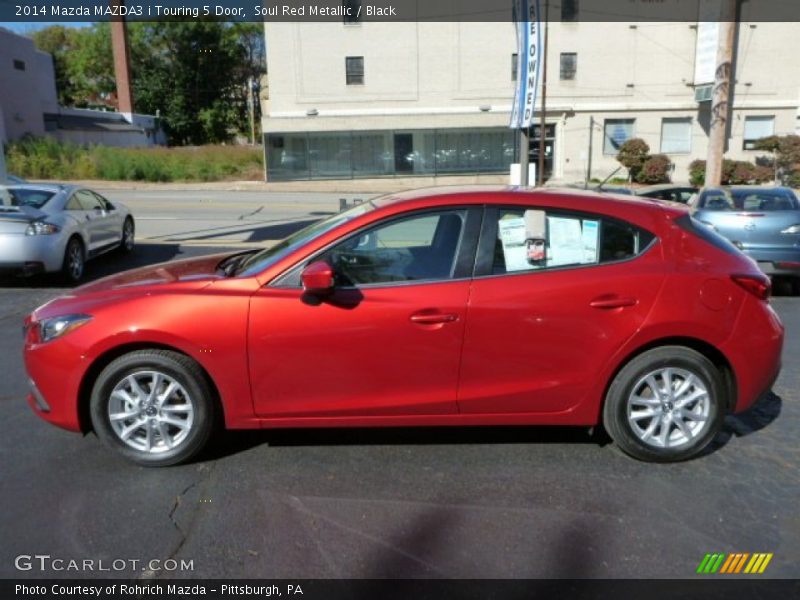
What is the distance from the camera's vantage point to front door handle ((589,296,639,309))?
376 centimetres

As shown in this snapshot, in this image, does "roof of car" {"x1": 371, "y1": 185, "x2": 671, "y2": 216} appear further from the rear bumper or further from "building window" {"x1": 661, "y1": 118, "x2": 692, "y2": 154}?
"building window" {"x1": 661, "y1": 118, "x2": 692, "y2": 154}

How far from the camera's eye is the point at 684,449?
3916 millimetres

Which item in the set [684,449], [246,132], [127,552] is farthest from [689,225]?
[246,132]

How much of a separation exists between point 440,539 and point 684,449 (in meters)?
1.64

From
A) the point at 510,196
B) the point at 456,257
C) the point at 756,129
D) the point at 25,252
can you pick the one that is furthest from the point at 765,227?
the point at 756,129

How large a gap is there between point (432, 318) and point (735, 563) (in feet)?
5.99

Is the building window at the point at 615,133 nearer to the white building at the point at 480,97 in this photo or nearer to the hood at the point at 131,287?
the white building at the point at 480,97

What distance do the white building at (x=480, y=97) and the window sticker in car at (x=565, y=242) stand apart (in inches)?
1313

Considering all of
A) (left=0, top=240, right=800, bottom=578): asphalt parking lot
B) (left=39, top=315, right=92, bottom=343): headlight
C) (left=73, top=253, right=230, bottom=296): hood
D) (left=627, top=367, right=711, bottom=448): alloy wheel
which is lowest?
(left=0, top=240, right=800, bottom=578): asphalt parking lot

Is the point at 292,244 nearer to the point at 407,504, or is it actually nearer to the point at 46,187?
the point at 407,504

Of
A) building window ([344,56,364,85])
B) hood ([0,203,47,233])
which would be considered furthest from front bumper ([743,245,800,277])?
building window ([344,56,364,85])

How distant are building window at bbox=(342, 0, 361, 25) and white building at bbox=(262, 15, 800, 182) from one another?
38 cm

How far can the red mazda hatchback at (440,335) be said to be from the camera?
3.70 m

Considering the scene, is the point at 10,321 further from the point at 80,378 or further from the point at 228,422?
the point at 228,422
